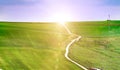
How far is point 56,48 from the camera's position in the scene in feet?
160

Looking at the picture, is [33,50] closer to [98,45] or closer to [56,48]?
[56,48]

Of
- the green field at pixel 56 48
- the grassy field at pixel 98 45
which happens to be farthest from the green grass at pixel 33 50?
the grassy field at pixel 98 45

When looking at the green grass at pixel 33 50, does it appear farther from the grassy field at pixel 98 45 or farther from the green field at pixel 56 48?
the grassy field at pixel 98 45

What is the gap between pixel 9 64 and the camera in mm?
35938

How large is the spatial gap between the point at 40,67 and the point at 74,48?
14791mm

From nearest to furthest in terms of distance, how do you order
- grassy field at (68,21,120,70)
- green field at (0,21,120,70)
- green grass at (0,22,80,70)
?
1. green grass at (0,22,80,70)
2. green field at (0,21,120,70)
3. grassy field at (68,21,120,70)

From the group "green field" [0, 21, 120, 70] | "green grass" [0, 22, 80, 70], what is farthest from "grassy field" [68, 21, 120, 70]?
"green grass" [0, 22, 80, 70]

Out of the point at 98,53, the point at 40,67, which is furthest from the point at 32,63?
the point at 98,53

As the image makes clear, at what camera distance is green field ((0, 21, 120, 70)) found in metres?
37.7

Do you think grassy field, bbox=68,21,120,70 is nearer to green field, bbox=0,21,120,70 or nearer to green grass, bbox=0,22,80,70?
green field, bbox=0,21,120,70

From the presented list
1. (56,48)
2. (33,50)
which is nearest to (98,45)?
(56,48)

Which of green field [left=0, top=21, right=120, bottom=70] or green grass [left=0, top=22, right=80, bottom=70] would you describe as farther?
green field [left=0, top=21, right=120, bottom=70]

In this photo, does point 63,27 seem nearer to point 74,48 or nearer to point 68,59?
point 74,48

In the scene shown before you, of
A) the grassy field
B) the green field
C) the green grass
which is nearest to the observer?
the green grass
